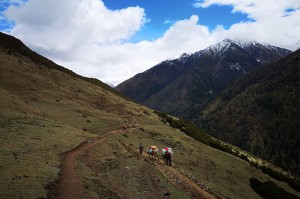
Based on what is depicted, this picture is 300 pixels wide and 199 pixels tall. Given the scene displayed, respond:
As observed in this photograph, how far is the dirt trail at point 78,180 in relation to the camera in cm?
2506

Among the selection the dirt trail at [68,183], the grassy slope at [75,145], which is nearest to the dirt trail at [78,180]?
the dirt trail at [68,183]

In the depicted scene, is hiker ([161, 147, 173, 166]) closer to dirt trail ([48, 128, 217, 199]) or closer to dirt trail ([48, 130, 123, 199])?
dirt trail ([48, 128, 217, 199])

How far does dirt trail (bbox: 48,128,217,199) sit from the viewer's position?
25.1 meters

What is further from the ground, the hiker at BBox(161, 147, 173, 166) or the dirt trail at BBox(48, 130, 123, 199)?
the hiker at BBox(161, 147, 173, 166)

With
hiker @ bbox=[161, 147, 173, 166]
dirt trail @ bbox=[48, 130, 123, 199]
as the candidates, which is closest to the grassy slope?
dirt trail @ bbox=[48, 130, 123, 199]

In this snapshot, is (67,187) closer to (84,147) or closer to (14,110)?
(84,147)

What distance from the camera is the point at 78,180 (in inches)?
1105

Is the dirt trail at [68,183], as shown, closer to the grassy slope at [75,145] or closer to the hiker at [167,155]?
the grassy slope at [75,145]

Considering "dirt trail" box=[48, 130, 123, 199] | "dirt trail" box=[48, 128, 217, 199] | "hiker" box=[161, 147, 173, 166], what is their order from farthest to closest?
"hiker" box=[161, 147, 173, 166]
"dirt trail" box=[48, 128, 217, 199]
"dirt trail" box=[48, 130, 123, 199]

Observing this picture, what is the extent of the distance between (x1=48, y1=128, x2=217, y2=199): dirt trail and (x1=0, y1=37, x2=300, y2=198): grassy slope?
74 centimetres

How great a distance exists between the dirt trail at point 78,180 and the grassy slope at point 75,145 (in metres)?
0.74

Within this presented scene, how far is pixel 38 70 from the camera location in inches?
3851

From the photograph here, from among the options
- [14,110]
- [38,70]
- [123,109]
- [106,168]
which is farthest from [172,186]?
[38,70]

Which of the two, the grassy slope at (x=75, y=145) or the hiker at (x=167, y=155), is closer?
the grassy slope at (x=75, y=145)
